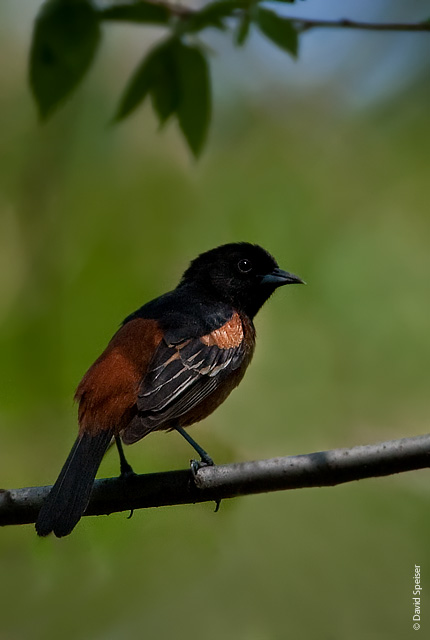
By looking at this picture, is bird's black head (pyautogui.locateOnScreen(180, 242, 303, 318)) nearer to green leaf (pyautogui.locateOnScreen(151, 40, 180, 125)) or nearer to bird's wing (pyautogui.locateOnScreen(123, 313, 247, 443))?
bird's wing (pyautogui.locateOnScreen(123, 313, 247, 443))

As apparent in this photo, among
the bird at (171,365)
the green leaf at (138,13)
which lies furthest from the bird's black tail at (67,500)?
the green leaf at (138,13)

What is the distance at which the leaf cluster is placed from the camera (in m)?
2.50

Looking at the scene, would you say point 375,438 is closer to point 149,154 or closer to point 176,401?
point 176,401

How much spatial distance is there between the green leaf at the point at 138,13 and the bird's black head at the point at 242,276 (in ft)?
10.5

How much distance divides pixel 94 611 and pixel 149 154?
3.80 m

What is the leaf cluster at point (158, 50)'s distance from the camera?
2.50 metres

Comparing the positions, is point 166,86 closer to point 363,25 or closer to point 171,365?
point 363,25

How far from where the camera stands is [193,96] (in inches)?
110

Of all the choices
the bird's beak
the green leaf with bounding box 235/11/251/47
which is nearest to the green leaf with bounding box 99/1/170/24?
the green leaf with bounding box 235/11/251/47

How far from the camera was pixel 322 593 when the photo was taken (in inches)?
226

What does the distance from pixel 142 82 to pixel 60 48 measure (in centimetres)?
34

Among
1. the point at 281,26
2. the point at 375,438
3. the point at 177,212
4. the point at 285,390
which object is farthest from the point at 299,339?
the point at 281,26

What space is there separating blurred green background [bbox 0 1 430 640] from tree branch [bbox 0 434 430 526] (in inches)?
53.0

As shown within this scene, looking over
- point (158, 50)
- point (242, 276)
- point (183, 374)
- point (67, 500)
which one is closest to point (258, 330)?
point (242, 276)
